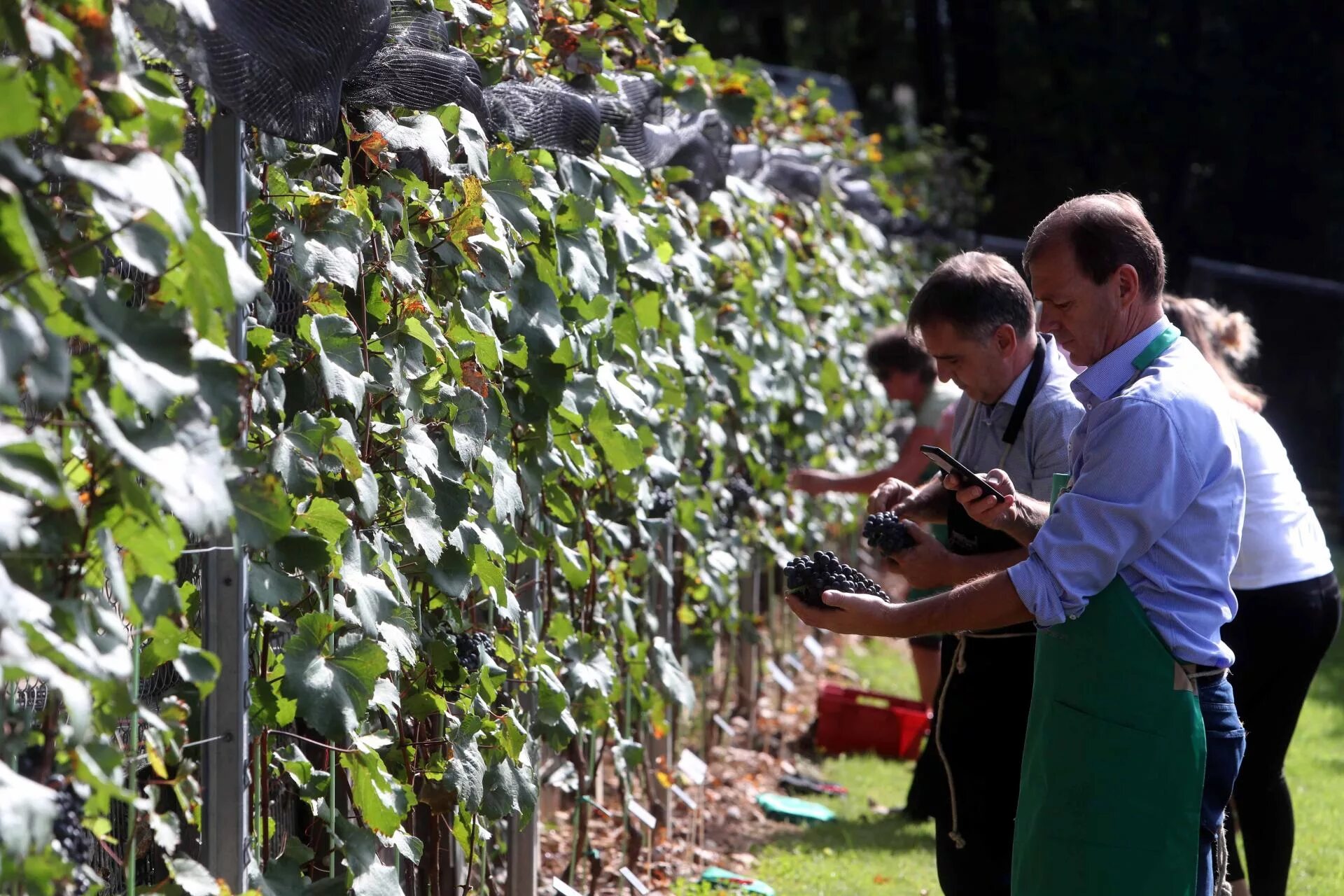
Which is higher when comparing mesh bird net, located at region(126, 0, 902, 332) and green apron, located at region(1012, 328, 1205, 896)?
mesh bird net, located at region(126, 0, 902, 332)

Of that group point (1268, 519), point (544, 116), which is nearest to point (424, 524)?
point (544, 116)

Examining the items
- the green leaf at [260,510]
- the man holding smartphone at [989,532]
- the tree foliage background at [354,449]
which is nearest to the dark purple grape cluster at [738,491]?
the tree foliage background at [354,449]

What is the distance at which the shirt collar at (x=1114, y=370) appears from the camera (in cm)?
250

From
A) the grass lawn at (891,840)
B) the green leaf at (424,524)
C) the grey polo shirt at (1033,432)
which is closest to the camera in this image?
the green leaf at (424,524)

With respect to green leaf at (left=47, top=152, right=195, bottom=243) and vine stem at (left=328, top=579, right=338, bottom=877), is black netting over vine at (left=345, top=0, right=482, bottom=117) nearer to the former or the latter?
vine stem at (left=328, top=579, right=338, bottom=877)

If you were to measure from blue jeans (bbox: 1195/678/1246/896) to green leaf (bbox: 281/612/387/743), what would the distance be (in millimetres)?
1361

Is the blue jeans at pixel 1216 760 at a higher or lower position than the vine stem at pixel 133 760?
lower

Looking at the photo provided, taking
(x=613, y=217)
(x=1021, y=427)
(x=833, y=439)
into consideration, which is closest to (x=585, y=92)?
(x=613, y=217)

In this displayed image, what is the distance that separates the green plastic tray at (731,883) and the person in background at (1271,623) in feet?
4.48

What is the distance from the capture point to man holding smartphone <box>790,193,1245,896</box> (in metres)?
2.36

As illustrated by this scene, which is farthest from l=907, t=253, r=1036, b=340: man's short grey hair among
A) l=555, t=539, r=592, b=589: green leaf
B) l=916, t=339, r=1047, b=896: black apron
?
l=555, t=539, r=592, b=589: green leaf

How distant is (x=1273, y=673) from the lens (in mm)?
3637

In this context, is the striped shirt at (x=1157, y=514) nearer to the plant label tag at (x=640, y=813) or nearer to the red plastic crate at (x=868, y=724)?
the plant label tag at (x=640, y=813)

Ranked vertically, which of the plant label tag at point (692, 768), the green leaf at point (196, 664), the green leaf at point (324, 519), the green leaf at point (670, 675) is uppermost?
the green leaf at point (324, 519)
